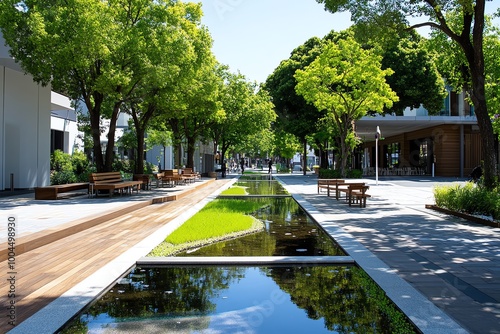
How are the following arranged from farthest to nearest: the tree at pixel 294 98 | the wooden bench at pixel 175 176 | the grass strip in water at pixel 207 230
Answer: the tree at pixel 294 98
the wooden bench at pixel 175 176
the grass strip in water at pixel 207 230

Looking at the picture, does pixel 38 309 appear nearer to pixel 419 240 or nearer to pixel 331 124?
pixel 419 240

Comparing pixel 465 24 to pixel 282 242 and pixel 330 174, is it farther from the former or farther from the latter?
pixel 330 174

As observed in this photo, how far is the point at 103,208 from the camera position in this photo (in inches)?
520

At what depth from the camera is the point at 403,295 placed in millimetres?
5289

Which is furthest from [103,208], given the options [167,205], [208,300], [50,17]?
[208,300]

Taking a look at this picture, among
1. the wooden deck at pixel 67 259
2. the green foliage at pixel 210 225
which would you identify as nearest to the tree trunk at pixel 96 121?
the green foliage at pixel 210 225

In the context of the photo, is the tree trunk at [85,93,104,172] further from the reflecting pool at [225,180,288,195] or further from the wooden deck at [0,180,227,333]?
the wooden deck at [0,180,227,333]

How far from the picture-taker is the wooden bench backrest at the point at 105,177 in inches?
677

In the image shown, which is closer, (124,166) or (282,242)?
(282,242)

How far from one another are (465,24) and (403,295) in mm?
10883

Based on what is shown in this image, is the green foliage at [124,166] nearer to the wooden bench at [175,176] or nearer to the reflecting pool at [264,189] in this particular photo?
the wooden bench at [175,176]

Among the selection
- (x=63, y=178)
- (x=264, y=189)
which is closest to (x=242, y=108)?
(x=264, y=189)

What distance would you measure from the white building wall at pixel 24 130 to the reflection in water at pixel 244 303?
16207 mm

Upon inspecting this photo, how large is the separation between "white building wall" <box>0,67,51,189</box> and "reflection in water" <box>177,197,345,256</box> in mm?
13288
